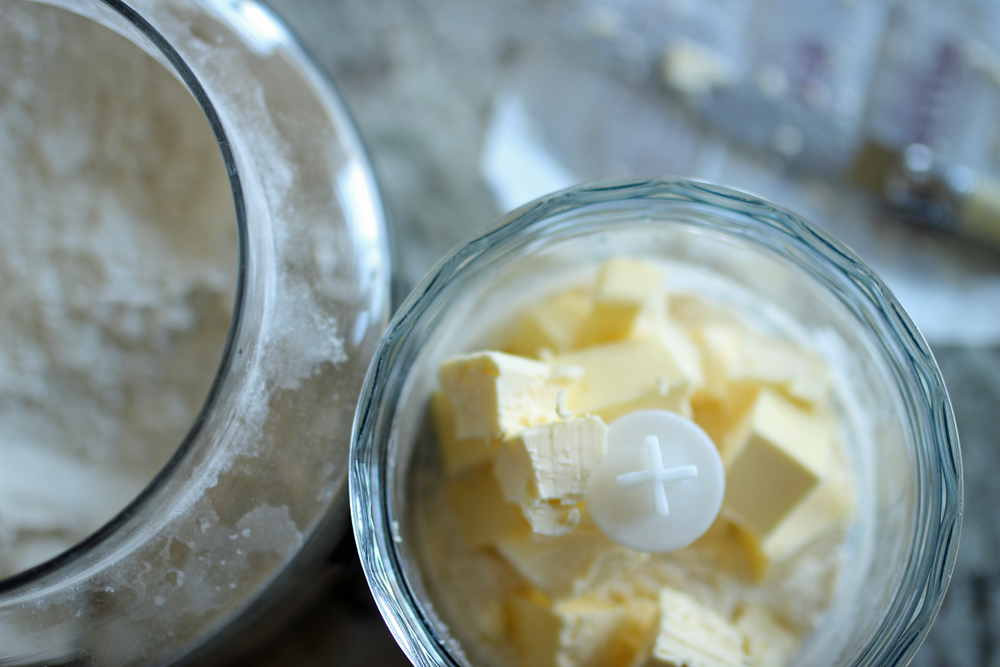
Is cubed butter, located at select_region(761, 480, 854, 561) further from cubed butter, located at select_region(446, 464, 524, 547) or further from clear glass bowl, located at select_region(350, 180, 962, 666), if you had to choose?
cubed butter, located at select_region(446, 464, 524, 547)

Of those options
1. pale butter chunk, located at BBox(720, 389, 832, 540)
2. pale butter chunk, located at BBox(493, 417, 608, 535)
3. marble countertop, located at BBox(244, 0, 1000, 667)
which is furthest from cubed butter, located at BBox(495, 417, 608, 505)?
marble countertop, located at BBox(244, 0, 1000, 667)

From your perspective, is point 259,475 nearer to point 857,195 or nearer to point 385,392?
point 385,392

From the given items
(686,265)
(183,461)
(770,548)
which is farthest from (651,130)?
(183,461)

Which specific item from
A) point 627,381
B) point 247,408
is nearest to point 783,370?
point 627,381

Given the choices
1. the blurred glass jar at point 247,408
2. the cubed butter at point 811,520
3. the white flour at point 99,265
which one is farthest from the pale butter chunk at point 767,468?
the white flour at point 99,265

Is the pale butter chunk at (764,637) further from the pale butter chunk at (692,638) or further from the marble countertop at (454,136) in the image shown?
the marble countertop at (454,136)

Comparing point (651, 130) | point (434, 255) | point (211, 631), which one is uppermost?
point (651, 130)

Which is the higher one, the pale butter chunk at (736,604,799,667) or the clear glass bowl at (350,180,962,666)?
the clear glass bowl at (350,180,962,666)
